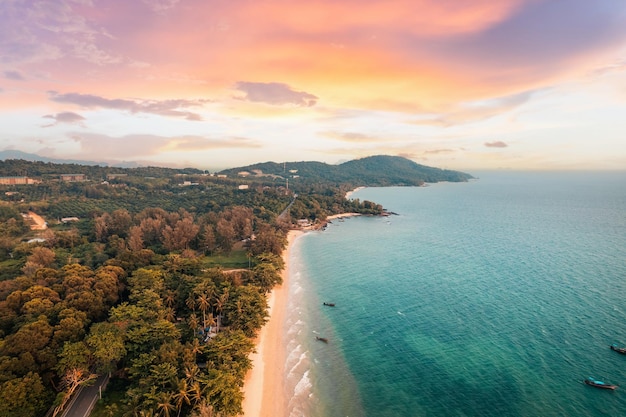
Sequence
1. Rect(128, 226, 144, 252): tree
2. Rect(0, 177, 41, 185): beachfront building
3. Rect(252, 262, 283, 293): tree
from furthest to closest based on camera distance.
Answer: Rect(0, 177, 41, 185): beachfront building, Rect(128, 226, 144, 252): tree, Rect(252, 262, 283, 293): tree

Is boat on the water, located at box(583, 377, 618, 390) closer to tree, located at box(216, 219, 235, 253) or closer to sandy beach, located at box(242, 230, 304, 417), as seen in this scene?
sandy beach, located at box(242, 230, 304, 417)

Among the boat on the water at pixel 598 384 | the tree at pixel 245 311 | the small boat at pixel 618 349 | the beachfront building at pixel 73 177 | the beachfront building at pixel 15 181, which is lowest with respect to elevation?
the boat on the water at pixel 598 384

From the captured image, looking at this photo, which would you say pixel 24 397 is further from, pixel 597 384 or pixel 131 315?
pixel 597 384

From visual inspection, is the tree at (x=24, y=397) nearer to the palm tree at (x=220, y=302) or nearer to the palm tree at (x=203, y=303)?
the palm tree at (x=203, y=303)

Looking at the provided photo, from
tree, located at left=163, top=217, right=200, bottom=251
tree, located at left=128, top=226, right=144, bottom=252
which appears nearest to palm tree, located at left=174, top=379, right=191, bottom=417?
tree, located at left=128, top=226, right=144, bottom=252

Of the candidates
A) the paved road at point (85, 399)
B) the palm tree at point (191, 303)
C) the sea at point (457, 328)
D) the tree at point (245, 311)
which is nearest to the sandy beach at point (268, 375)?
the sea at point (457, 328)

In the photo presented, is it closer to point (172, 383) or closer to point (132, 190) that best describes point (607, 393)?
point (172, 383)
